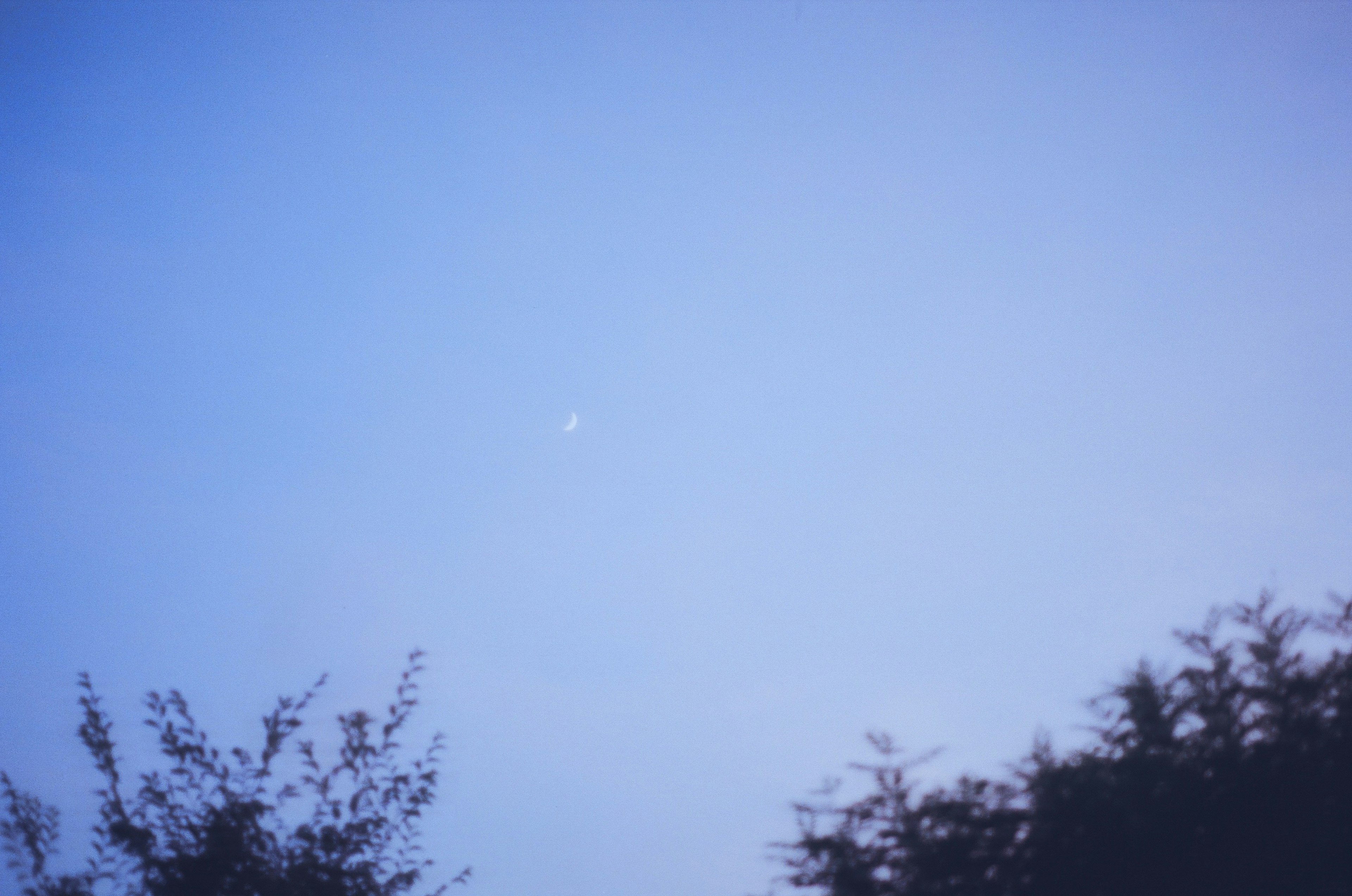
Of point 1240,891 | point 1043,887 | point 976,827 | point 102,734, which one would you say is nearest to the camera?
point 1240,891

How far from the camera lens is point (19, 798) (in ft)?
28.4

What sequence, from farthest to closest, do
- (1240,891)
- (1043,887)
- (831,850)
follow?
(831,850) < (1043,887) < (1240,891)

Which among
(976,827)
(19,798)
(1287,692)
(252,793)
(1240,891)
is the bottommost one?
(1240,891)

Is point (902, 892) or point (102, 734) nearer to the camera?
point (902, 892)

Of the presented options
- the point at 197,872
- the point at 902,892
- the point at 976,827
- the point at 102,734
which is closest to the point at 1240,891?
the point at 976,827

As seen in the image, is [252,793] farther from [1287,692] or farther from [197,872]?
[1287,692]

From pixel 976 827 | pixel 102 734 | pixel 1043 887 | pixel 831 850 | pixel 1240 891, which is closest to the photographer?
pixel 1240 891

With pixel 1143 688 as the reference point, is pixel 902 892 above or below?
below

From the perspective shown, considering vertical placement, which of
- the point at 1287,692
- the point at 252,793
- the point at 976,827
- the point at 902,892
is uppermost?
the point at 252,793

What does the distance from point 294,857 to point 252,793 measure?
963mm

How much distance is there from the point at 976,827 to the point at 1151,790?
5.59 feet

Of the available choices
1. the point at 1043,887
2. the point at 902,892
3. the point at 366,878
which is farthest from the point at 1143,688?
the point at 366,878

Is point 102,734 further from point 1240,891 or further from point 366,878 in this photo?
point 1240,891

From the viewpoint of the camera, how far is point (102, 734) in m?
8.18
